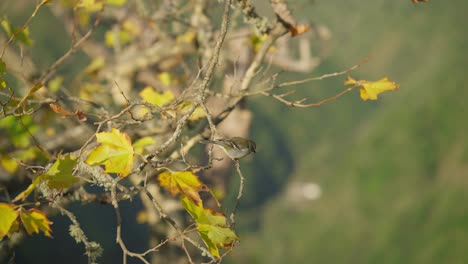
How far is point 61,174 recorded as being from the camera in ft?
4.64

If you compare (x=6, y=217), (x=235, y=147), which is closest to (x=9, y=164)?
(x=6, y=217)

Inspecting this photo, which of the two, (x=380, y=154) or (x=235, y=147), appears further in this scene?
(x=380, y=154)

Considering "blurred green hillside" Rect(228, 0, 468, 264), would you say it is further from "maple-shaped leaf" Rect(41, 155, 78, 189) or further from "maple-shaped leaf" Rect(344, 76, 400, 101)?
"maple-shaped leaf" Rect(41, 155, 78, 189)

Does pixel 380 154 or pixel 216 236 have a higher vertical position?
pixel 380 154

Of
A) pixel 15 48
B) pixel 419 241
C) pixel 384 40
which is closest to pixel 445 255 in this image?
pixel 419 241

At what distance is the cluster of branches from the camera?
144cm

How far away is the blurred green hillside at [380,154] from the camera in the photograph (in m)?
19.6

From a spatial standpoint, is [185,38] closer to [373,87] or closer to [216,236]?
[373,87]

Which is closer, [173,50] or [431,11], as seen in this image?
[173,50]

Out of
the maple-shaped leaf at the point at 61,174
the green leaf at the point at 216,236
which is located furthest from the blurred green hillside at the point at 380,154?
the maple-shaped leaf at the point at 61,174

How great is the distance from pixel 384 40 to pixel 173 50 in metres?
29.7

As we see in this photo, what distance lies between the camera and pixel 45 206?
96.7 inches

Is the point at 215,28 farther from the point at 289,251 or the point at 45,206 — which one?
the point at 289,251

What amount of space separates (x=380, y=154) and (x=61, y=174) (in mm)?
27200
